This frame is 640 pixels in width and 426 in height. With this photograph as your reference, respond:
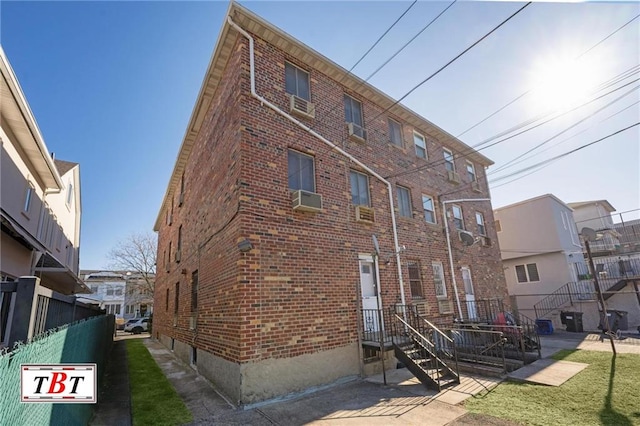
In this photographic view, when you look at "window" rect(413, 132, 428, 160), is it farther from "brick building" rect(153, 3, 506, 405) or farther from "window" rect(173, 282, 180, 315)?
"window" rect(173, 282, 180, 315)

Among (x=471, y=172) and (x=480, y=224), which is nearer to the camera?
(x=480, y=224)

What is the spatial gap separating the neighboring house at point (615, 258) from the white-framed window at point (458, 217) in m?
5.10

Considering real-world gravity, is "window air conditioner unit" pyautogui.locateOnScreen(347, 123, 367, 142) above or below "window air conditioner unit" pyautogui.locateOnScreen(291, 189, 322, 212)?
above

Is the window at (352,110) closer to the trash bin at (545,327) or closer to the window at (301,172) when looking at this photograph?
the window at (301,172)

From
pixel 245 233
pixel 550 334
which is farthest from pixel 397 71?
pixel 550 334

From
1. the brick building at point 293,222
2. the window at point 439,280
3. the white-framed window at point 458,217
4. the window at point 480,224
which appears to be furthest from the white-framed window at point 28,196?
the window at point 480,224

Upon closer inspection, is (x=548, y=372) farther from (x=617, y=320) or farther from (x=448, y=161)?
(x=617, y=320)

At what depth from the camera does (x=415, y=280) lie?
10.5 m

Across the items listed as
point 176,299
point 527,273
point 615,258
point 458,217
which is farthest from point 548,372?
point 615,258

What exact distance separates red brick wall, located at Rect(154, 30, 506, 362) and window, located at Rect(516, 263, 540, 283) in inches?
495

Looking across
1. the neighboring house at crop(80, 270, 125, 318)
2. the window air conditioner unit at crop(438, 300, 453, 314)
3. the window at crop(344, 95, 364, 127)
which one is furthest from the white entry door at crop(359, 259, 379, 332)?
the neighboring house at crop(80, 270, 125, 318)

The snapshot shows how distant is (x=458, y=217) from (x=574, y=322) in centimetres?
868

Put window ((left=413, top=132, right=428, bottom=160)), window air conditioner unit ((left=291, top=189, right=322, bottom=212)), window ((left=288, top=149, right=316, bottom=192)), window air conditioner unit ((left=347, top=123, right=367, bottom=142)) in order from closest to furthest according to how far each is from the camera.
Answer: window air conditioner unit ((left=291, top=189, right=322, bottom=212)) < window ((left=288, top=149, right=316, bottom=192)) < window air conditioner unit ((left=347, top=123, right=367, bottom=142)) < window ((left=413, top=132, right=428, bottom=160))

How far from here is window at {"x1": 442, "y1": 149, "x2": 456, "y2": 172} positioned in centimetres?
1455
